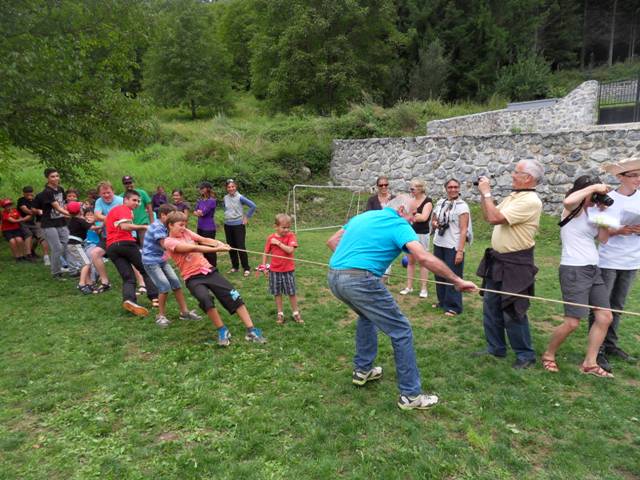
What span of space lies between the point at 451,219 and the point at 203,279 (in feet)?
11.2

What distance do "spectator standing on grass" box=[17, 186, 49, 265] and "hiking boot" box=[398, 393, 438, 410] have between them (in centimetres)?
886

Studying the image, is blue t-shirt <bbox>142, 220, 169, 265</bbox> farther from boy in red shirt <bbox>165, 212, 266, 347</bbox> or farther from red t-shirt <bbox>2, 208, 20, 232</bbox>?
red t-shirt <bbox>2, 208, 20, 232</bbox>

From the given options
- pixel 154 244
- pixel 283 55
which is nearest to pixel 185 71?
pixel 283 55

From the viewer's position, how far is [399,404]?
3779 millimetres

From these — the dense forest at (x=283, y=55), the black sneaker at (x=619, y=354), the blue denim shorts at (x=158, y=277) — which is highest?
the dense forest at (x=283, y=55)

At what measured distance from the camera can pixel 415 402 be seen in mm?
3742

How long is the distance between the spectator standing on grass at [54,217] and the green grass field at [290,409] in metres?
2.57

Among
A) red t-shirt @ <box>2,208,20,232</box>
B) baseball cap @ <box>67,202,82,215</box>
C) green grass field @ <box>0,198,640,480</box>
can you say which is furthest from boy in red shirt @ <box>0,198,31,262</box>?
green grass field @ <box>0,198,640,480</box>

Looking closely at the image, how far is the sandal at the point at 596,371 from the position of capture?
430 centimetres

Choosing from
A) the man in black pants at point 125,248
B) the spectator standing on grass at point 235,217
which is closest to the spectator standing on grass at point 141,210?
the man in black pants at point 125,248

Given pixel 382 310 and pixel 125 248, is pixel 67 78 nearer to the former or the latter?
pixel 125 248

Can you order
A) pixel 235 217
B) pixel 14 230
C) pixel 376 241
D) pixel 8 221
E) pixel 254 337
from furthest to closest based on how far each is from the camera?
1. pixel 14 230
2. pixel 8 221
3. pixel 235 217
4. pixel 254 337
5. pixel 376 241

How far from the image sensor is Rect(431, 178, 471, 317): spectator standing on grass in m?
5.94

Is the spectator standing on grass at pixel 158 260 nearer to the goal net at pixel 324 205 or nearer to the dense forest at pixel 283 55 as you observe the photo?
the dense forest at pixel 283 55
